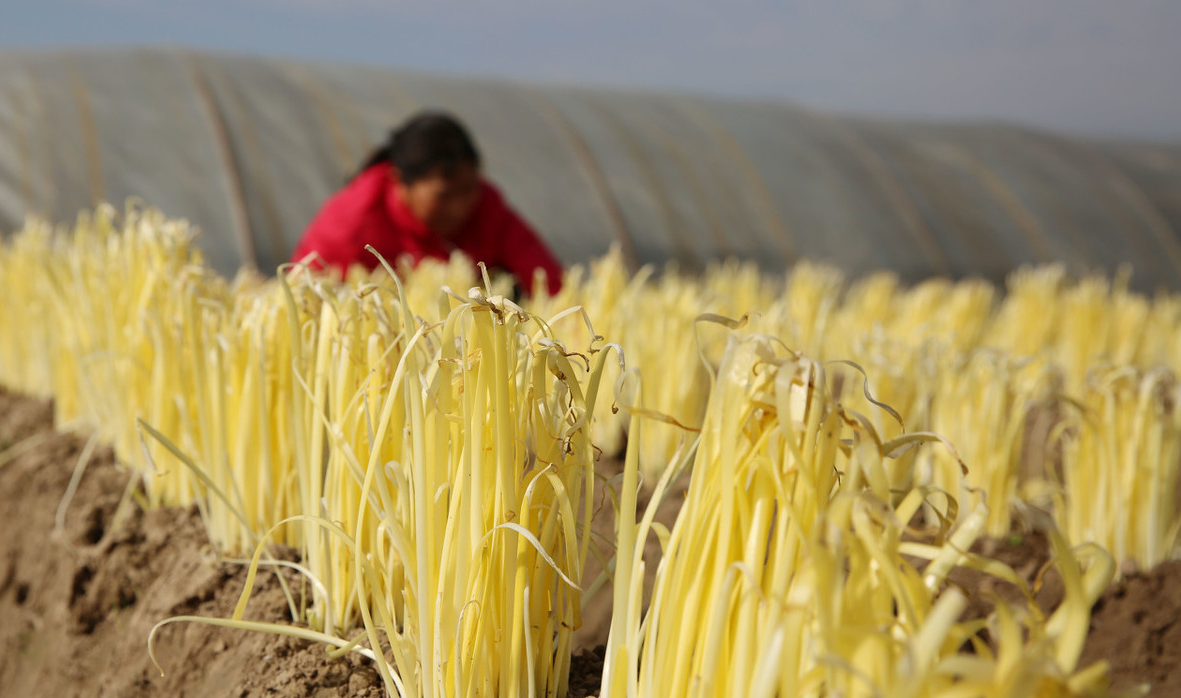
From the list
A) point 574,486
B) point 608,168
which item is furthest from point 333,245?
point 608,168

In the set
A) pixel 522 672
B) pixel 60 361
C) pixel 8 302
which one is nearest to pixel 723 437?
pixel 522 672

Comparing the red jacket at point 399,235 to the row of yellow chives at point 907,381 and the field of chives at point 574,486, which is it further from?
the field of chives at point 574,486

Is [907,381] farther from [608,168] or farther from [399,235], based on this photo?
[608,168]

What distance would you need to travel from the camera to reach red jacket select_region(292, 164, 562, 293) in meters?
3.45

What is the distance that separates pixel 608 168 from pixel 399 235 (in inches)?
135

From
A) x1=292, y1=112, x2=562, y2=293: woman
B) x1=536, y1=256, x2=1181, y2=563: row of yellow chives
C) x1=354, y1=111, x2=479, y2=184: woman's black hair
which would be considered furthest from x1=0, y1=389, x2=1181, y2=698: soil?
x1=354, y1=111, x2=479, y2=184: woman's black hair

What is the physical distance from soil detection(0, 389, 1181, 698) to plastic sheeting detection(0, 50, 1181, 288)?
8.47ft

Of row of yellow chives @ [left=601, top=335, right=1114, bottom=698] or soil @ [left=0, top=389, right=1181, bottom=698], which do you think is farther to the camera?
soil @ [left=0, top=389, right=1181, bottom=698]

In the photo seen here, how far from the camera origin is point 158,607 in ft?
3.71

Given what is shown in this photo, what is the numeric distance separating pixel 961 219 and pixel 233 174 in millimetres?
6429

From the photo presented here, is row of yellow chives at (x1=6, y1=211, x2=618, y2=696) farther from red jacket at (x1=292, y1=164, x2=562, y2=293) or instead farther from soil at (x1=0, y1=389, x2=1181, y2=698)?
red jacket at (x1=292, y1=164, x2=562, y2=293)

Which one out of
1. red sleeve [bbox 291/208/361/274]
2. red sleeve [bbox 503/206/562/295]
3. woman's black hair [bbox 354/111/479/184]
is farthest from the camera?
red sleeve [bbox 503/206/562/295]

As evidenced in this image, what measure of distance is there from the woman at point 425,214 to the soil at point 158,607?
161cm

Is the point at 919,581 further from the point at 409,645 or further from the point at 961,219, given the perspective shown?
the point at 961,219
